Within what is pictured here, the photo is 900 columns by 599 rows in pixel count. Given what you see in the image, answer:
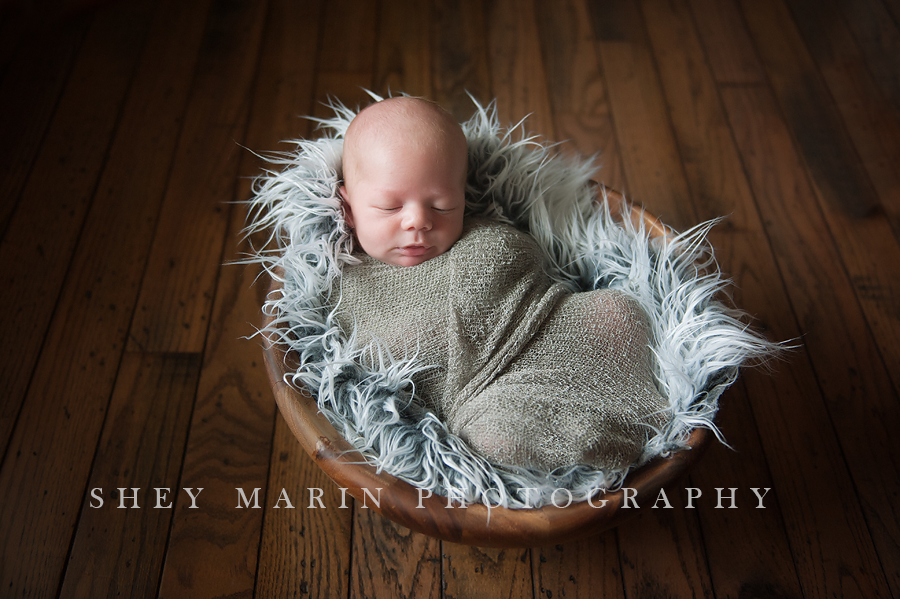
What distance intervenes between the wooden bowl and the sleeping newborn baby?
0.06m

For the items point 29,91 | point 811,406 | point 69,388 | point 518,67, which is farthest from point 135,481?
point 518,67

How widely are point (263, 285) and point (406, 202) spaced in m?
0.43

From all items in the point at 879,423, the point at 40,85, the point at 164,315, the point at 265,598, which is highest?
the point at 40,85

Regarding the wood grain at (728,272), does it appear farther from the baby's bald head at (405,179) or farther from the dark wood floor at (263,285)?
the baby's bald head at (405,179)

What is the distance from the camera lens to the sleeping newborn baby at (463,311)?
0.75 m

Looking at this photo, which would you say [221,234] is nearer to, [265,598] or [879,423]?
[265,598]

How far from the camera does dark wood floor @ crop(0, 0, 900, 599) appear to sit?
86cm

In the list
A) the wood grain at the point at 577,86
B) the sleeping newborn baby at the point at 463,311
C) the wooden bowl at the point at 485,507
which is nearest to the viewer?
the wooden bowl at the point at 485,507

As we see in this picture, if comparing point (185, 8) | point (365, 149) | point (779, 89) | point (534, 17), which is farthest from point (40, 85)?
point (779, 89)

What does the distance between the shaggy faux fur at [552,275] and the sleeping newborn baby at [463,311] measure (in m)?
0.03

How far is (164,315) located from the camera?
108 centimetres

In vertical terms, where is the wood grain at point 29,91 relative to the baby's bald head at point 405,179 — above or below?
above

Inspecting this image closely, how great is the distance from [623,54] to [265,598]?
1385mm

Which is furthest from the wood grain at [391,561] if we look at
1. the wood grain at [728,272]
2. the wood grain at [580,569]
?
the wood grain at [728,272]
